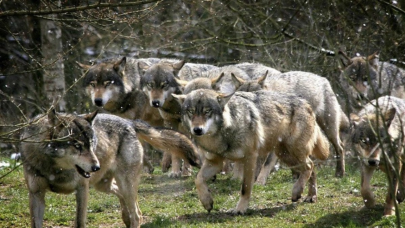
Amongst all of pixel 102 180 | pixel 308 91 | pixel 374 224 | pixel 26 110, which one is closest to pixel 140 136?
pixel 102 180

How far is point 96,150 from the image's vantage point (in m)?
6.24

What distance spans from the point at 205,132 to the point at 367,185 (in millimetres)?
1885

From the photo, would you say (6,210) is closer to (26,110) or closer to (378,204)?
(378,204)

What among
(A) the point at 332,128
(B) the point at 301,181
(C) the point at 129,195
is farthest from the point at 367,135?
(A) the point at 332,128

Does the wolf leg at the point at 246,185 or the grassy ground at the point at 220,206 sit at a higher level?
the wolf leg at the point at 246,185

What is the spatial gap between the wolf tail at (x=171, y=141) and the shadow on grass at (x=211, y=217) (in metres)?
0.64

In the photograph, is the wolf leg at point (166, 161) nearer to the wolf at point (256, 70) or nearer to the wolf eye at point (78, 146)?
the wolf at point (256, 70)

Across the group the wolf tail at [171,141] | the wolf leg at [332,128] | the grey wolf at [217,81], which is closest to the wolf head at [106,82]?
the grey wolf at [217,81]

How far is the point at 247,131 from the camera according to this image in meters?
7.39

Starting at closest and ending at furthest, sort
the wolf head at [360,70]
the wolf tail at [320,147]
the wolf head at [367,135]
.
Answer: the wolf head at [367,135], the wolf tail at [320,147], the wolf head at [360,70]

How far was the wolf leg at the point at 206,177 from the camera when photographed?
7094 mm

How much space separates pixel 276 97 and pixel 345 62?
10.8ft

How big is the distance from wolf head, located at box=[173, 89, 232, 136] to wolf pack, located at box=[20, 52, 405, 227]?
0.01 metres

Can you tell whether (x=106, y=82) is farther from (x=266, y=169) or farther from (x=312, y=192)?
(x=312, y=192)
